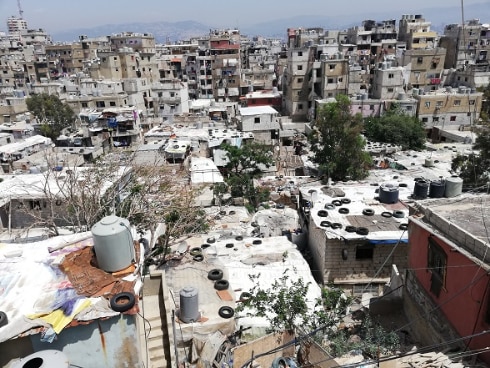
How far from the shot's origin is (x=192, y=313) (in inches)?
423

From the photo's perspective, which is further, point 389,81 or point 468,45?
point 468,45

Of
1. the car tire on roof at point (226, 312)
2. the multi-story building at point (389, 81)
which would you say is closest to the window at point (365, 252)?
the car tire on roof at point (226, 312)

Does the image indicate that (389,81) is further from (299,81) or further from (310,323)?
(310,323)

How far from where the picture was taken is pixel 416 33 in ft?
233

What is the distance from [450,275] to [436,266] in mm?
671

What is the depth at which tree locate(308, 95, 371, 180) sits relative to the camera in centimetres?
2711

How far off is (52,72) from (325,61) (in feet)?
211

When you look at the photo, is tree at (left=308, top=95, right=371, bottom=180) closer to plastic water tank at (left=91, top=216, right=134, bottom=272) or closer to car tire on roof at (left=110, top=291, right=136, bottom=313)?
plastic water tank at (left=91, top=216, right=134, bottom=272)

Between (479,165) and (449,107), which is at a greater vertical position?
(449,107)

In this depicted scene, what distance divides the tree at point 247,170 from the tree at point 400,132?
15.6 metres

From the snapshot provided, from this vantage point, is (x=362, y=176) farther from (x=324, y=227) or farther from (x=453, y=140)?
(x=453, y=140)

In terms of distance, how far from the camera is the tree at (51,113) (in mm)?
45094

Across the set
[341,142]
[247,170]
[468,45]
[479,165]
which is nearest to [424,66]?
[468,45]

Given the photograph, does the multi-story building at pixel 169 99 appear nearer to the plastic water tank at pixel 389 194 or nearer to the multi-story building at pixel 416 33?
the plastic water tank at pixel 389 194
